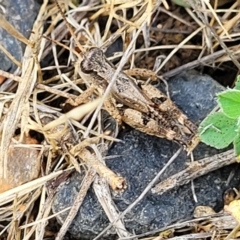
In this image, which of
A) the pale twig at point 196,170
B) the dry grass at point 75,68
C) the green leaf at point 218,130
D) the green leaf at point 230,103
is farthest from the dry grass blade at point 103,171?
the green leaf at point 230,103

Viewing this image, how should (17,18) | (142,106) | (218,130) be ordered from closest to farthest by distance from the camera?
(218,130), (142,106), (17,18)

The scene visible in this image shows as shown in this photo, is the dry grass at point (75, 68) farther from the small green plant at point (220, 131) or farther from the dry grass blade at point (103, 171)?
the small green plant at point (220, 131)

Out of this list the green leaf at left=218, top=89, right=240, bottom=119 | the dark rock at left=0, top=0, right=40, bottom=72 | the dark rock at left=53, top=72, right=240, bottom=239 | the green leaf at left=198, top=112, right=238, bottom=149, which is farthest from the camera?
the dark rock at left=0, top=0, right=40, bottom=72

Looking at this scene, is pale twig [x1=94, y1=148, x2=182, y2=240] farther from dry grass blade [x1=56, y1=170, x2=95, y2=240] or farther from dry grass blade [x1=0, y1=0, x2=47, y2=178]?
dry grass blade [x1=0, y1=0, x2=47, y2=178]

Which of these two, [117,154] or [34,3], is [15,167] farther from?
[34,3]

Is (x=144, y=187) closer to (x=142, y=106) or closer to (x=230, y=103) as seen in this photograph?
(x=142, y=106)

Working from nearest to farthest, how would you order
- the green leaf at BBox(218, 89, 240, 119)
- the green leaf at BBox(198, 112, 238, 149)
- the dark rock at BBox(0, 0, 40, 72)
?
the green leaf at BBox(218, 89, 240, 119) → the green leaf at BBox(198, 112, 238, 149) → the dark rock at BBox(0, 0, 40, 72)

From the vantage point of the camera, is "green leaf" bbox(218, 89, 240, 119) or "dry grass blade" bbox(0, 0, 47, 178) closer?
"green leaf" bbox(218, 89, 240, 119)

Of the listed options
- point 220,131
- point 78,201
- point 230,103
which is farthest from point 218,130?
point 78,201

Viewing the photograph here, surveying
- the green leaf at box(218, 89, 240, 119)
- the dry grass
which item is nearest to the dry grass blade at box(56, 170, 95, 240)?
the dry grass
